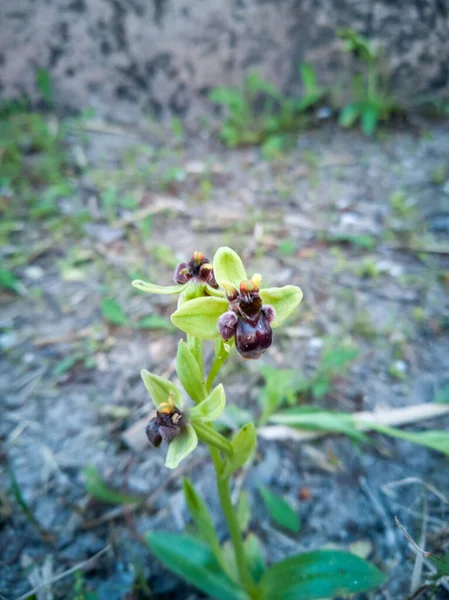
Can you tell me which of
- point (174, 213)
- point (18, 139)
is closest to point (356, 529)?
point (174, 213)

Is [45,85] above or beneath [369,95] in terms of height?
above

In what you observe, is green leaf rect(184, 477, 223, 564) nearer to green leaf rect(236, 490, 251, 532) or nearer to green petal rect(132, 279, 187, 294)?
green leaf rect(236, 490, 251, 532)

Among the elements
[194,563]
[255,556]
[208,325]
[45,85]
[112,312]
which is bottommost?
[255,556]

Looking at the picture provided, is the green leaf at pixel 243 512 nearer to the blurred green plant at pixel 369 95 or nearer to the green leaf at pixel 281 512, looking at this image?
the green leaf at pixel 281 512

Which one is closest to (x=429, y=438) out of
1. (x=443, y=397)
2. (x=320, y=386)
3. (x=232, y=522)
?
(x=443, y=397)

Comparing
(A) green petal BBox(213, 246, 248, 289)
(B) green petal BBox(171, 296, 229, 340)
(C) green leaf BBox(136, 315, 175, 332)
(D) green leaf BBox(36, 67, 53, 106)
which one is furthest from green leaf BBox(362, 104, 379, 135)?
(B) green petal BBox(171, 296, 229, 340)

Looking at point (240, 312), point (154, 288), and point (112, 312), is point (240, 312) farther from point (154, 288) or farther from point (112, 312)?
point (112, 312)

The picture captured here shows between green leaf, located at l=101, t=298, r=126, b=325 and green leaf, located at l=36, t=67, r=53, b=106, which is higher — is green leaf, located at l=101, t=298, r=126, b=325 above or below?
below
